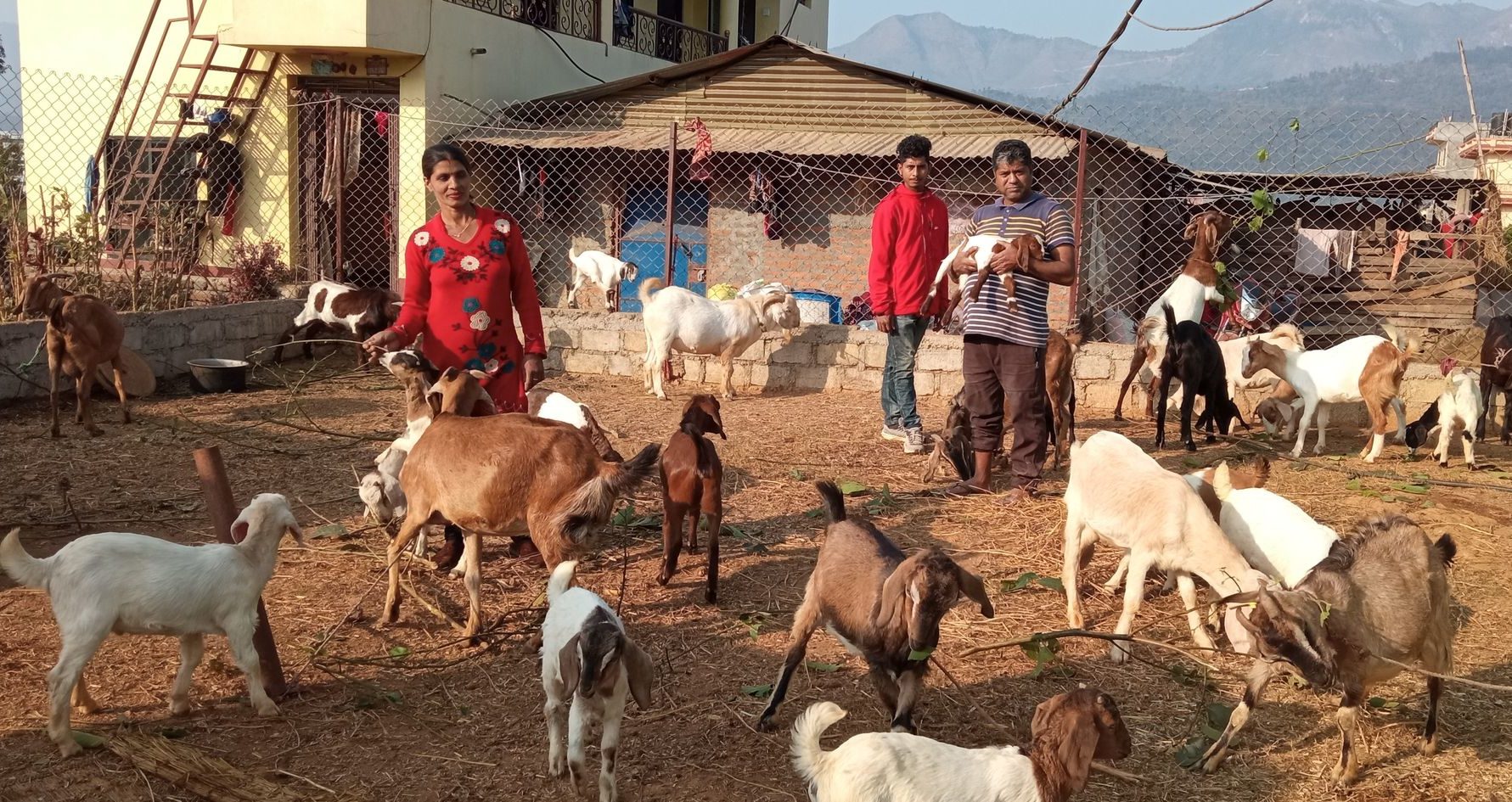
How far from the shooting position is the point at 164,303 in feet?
39.8

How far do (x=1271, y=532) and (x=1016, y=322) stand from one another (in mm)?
2248

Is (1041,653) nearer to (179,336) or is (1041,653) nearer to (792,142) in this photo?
(179,336)

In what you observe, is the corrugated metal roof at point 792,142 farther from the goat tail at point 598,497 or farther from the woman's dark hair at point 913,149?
the goat tail at point 598,497

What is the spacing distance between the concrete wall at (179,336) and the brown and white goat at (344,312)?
241 mm

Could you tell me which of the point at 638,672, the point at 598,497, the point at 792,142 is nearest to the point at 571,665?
the point at 638,672

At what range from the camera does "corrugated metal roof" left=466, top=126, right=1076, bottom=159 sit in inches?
563

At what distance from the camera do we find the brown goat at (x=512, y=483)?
15.8ft

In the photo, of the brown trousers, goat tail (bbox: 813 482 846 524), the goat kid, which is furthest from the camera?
the brown trousers

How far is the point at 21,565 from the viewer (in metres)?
4.10

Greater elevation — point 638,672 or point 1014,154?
point 1014,154

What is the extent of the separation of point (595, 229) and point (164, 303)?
6.04 meters

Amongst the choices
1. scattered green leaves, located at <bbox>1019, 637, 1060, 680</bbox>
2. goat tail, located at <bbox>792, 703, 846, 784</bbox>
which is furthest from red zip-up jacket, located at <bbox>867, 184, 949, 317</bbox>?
goat tail, located at <bbox>792, 703, 846, 784</bbox>

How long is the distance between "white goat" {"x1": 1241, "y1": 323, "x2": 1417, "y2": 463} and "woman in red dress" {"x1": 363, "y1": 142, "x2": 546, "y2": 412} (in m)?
6.40

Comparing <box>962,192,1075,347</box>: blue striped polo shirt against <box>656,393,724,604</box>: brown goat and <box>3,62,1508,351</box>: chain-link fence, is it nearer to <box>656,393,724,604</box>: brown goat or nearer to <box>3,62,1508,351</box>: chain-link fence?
<box>656,393,724,604</box>: brown goat
